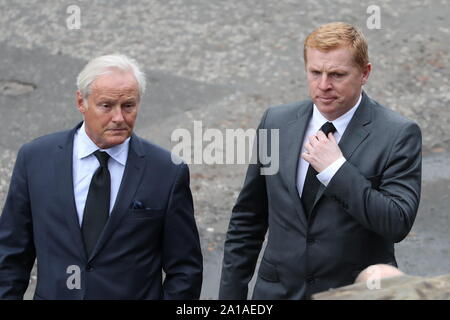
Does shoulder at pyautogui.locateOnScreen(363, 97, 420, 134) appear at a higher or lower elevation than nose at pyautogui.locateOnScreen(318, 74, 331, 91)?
lower

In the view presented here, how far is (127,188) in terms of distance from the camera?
4.47m

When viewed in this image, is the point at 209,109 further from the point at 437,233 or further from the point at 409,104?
the point at 437,233

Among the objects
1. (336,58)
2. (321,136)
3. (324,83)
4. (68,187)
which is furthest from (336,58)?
(68,187)

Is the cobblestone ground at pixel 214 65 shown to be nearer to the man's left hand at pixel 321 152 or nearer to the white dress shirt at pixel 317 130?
the white dress shirt at pixel 317 130

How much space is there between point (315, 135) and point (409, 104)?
7634 mm

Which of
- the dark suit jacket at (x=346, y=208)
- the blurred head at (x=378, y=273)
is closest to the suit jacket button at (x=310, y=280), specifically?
the dark suit jacket at (x=346, y=208)

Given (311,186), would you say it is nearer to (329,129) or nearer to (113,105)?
(329,129)

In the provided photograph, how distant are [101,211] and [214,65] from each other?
29.2 feet

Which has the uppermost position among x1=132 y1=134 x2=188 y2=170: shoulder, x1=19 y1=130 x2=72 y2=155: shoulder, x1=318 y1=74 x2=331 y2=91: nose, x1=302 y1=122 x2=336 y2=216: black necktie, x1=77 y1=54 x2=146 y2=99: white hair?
x1=77 y1=54 x2=146 y2=99: white hair

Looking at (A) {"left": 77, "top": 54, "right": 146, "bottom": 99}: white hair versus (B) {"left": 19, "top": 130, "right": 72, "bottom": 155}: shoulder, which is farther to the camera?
(B) {"left": 19, "top": 130, "right": 72, "bottom": 155}: shoulder

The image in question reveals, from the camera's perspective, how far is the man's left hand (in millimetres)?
4320

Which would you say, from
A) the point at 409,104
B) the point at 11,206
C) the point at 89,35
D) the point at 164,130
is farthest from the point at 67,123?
the point at 11,206

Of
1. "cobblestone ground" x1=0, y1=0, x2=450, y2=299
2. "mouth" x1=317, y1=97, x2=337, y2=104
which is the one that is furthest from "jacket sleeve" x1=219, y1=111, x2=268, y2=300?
"cobblestone ground" x1=0, y1=0, x2=450, y2=299

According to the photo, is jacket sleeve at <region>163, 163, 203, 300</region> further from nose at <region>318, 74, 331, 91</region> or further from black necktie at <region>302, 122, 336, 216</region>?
nose at <region>318, 74, 331, 91</region>
